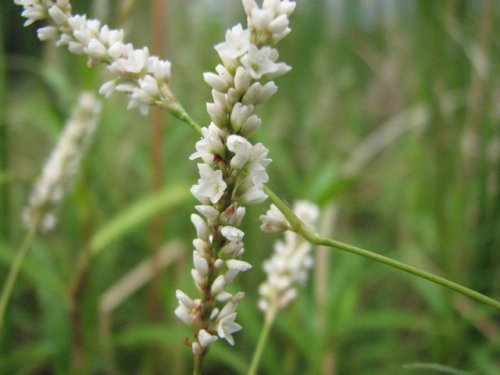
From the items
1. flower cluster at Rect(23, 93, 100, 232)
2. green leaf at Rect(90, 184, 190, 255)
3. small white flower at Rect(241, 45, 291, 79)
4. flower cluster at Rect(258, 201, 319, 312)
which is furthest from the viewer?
green leaf at Rect(90, 184, 190, 255)

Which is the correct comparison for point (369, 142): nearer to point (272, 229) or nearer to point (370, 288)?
point (370, 288)

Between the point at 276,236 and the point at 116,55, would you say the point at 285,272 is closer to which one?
the point at 116,55

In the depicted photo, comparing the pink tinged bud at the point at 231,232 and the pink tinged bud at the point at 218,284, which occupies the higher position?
the pink tinged bud at the point at 231,232

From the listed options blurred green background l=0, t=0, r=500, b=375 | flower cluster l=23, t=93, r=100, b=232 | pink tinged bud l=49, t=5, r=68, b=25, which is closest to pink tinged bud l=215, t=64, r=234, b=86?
pink tinged bud l=49, t=5, r=68, b=25

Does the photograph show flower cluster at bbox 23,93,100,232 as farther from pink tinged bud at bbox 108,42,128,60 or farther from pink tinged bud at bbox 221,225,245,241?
pink tinged bud at bbox 221,225,245,241

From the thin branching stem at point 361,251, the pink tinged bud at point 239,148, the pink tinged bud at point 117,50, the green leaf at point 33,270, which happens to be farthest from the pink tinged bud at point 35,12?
the green leaf at point 33,270

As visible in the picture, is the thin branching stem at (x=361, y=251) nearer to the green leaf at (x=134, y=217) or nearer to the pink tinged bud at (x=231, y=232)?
the pink tinged bud at (x=231, y=232)

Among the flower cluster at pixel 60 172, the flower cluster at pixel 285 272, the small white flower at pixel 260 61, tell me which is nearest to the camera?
the small white flower at pixel 260 61
